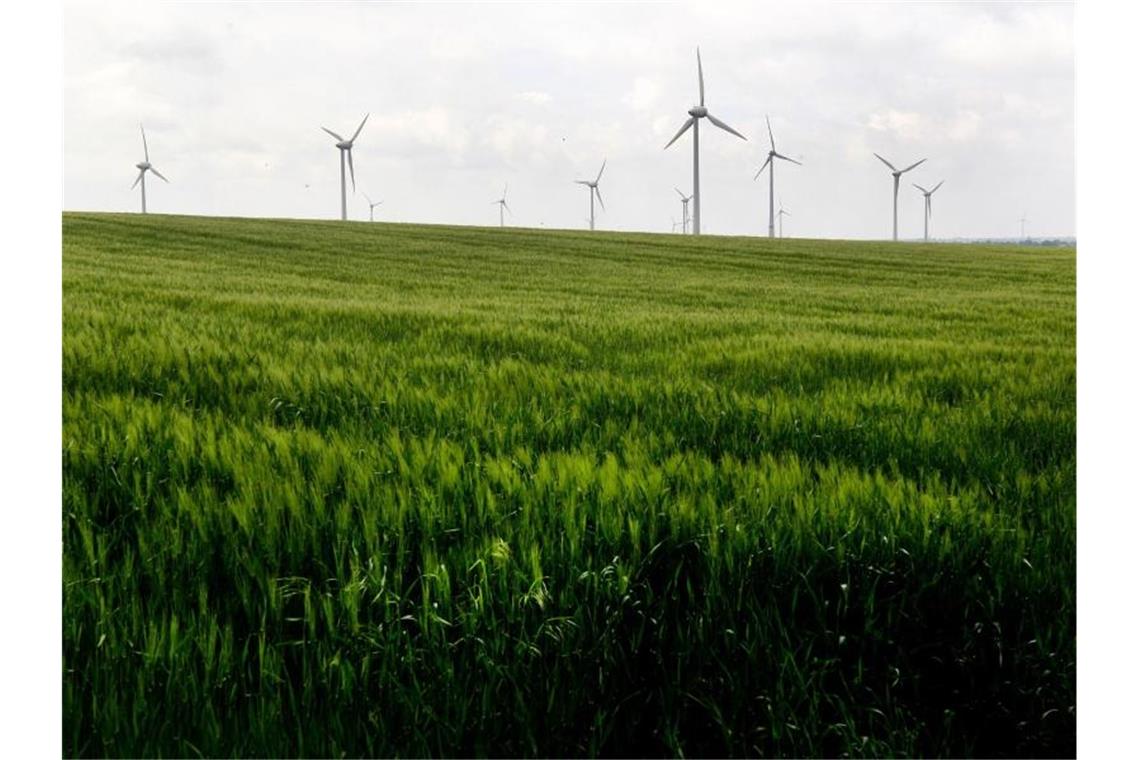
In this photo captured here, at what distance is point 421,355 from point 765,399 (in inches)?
102

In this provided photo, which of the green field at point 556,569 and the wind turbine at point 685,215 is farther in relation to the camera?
the wind turbine at point 685,215

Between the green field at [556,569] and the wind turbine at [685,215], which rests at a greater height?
the wind turbine at [685,215]

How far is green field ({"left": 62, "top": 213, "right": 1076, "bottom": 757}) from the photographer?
2023mm

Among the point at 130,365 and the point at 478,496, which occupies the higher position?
the point at 130,365

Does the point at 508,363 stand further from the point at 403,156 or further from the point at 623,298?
the point at 623,298

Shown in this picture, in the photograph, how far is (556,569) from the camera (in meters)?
2.39

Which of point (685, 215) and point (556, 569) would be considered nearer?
point (556, 569)

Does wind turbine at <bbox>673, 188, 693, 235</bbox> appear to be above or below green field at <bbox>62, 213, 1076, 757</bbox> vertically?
above

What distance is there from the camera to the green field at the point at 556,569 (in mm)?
2023

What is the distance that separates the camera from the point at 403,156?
5234mm

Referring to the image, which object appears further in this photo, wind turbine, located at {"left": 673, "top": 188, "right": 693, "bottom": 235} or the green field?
wind turbine, located at {"left": 673, "top": 188, "right": 693, "bottom": 235}
